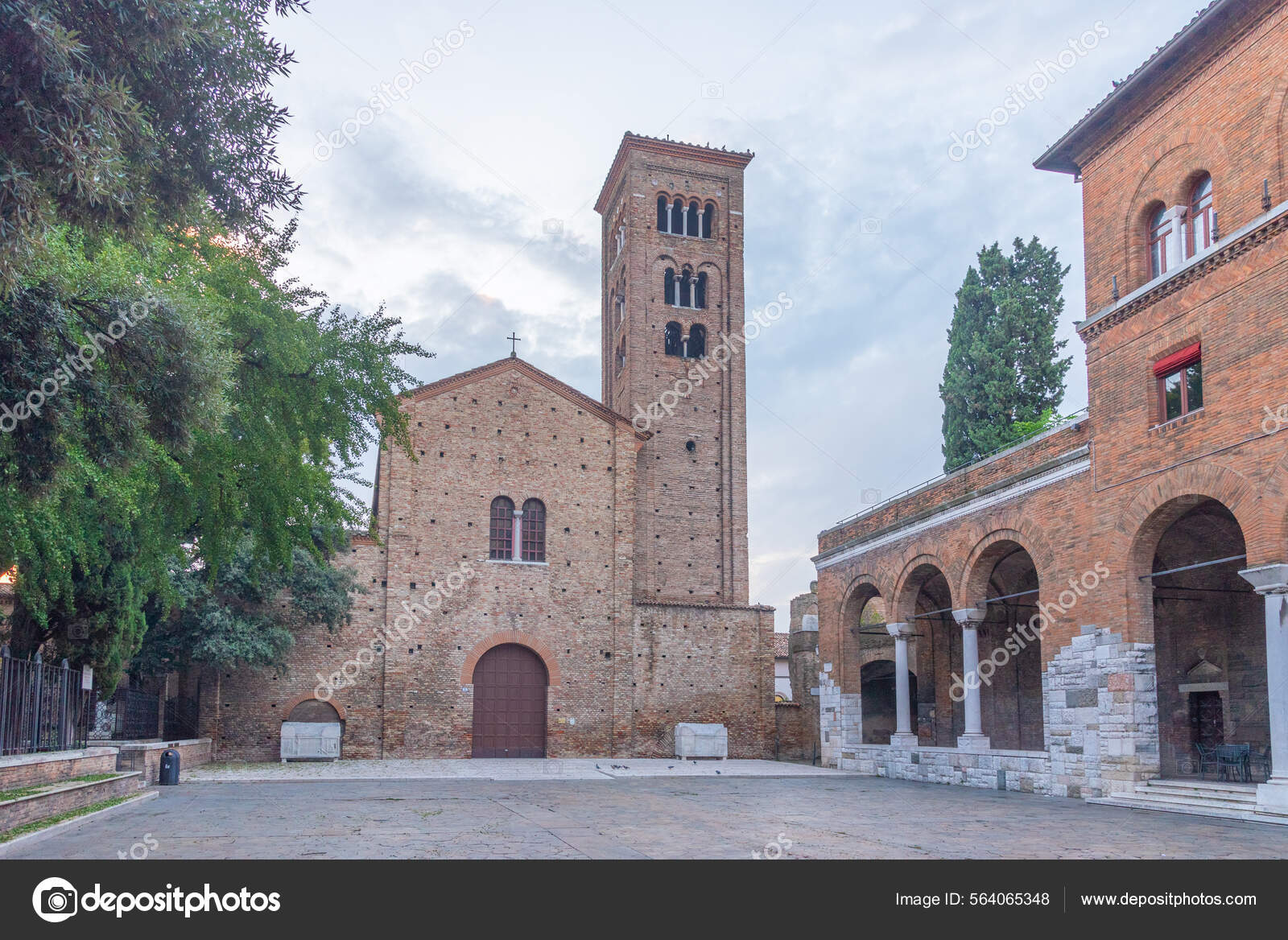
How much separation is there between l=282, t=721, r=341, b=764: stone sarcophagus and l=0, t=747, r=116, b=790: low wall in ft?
27.9

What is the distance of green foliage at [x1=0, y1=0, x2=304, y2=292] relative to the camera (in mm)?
6105

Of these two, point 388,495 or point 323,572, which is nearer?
point 323,572

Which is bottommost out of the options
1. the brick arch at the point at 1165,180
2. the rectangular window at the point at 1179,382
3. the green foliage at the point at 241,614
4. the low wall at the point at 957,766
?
the low wall at the point at 957,766

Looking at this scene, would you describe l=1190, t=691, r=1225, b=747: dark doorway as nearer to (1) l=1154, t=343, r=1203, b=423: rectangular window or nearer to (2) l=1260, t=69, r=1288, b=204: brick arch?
(1) l=1154, t=343, r=1203, b=423: rectangular window

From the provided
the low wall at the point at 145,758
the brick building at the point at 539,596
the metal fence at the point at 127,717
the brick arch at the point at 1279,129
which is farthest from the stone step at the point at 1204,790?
the metal fence at the point at 127,717

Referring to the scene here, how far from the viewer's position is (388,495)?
86.0ft

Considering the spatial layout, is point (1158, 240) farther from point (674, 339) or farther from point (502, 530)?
point (674, 339)

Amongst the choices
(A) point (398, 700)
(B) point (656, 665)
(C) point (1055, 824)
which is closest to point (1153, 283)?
(C) point (1055, 824)

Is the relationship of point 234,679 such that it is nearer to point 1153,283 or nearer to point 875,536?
point 875,536

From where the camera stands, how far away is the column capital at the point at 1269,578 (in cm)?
1301

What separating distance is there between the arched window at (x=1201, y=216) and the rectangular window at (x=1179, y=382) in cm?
Result: 144

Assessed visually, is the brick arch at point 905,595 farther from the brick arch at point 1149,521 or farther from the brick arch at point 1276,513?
the brick arch at point 1276,513

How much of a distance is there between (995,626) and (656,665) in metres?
8.67

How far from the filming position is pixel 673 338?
32375 mm
